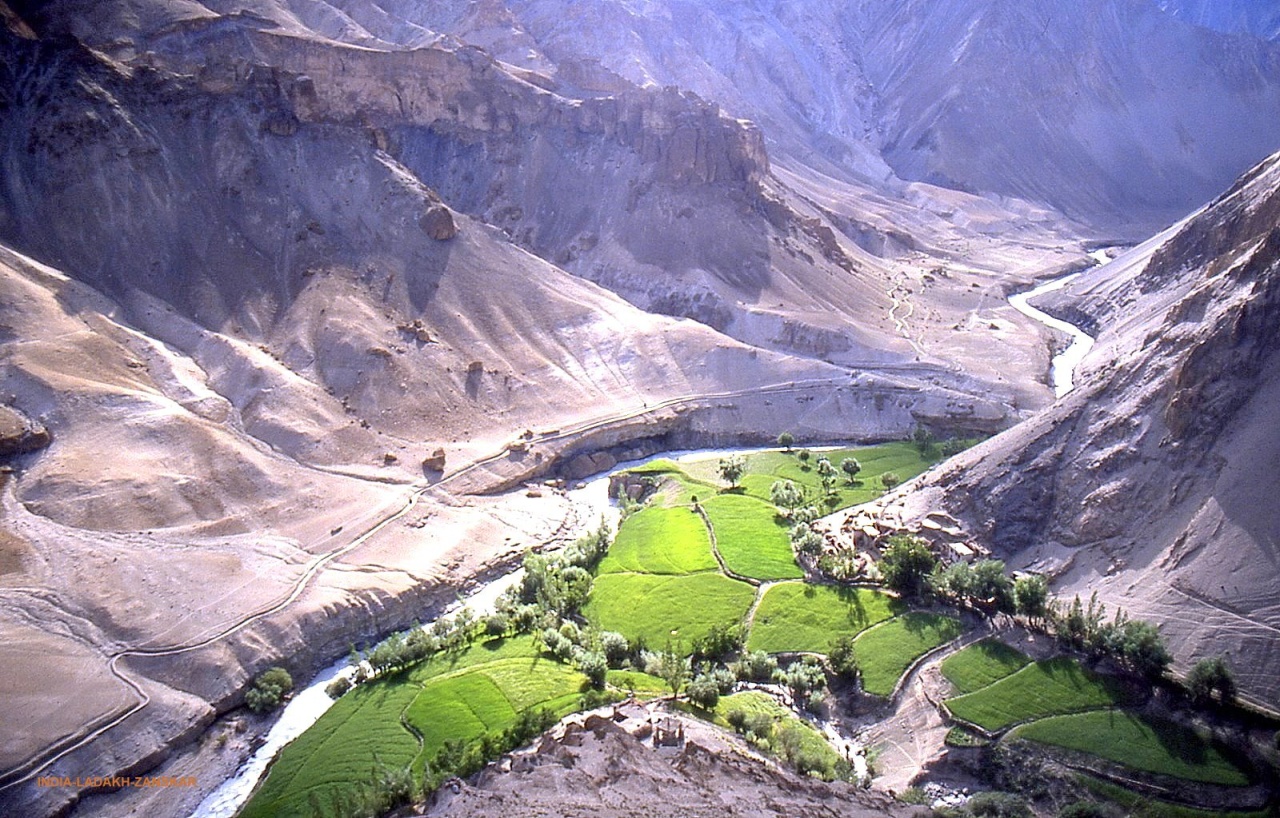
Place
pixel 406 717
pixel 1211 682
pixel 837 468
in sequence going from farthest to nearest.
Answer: pixel 837 468, pixel 406 717, pixel 1211 682

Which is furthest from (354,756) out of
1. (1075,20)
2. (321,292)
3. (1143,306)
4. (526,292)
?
(1075,20)

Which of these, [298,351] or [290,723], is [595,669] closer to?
[290,723]

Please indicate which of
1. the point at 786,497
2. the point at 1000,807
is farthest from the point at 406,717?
the point at 786,497

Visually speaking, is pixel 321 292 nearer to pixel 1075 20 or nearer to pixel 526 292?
pixel 526 292

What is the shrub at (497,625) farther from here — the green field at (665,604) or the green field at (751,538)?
the green field at (751,538)

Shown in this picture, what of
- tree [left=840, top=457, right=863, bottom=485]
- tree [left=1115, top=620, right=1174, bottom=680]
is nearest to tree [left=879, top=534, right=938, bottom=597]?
tree [left=1115, top=620, right=1174, bottom=680]

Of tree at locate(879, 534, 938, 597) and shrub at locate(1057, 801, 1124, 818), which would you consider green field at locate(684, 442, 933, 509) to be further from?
shrub at locate(1057, 801, 1124, 818)
